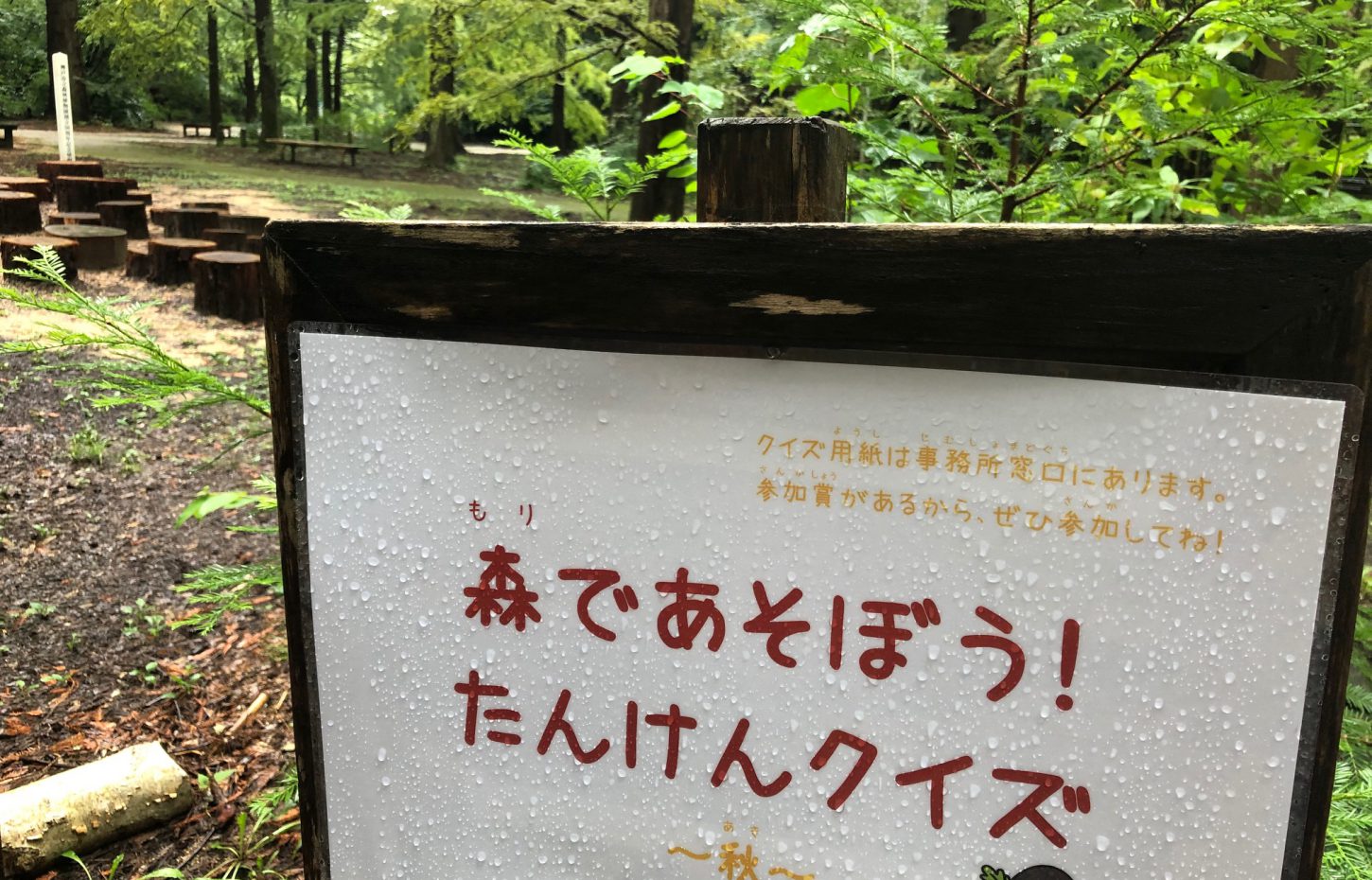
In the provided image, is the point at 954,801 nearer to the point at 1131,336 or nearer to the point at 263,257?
the point at 1131,336

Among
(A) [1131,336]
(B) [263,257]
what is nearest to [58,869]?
(B) [263,257]

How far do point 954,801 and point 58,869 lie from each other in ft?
7.36

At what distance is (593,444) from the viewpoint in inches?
39.5

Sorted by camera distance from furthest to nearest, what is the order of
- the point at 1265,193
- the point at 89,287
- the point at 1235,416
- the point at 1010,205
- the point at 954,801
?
the point at 89,287 < the point at 1265,193 < the point at 1010,205 < the point at 954,801 < the point at 1235,416

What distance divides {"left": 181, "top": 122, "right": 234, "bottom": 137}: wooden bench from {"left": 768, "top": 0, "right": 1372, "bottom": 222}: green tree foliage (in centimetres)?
1907

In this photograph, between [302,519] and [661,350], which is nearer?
[661,350]

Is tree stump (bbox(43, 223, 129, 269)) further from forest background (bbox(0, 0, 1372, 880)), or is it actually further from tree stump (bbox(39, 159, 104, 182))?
forest background (bbox(0, 0, 1372, 880))

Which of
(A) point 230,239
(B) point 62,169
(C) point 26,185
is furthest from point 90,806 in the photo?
(B) point 62,169

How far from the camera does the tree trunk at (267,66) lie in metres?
15.5

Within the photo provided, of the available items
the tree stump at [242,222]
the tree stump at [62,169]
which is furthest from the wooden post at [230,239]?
the tree stump at [62,169]

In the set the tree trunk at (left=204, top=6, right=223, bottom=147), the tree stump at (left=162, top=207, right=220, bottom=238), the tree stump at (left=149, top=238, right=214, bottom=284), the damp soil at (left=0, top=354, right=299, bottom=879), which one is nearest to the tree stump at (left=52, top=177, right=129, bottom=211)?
the tree stump at (left=162, top=207, right=220, bottom=238)

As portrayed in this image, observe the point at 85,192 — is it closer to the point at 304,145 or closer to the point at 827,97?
the point at 304,145

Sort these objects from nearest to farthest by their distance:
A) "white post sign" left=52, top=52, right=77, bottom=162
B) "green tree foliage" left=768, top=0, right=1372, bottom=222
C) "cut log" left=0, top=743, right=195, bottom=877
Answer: "green tree foliage" left=768, top=0, right=1372, bottom=222
"cut log" left=0, top=743, right=195, bottom=877
"white post sign" left=52, top=52, right=77, bottom=162

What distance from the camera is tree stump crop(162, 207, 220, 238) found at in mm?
8039
